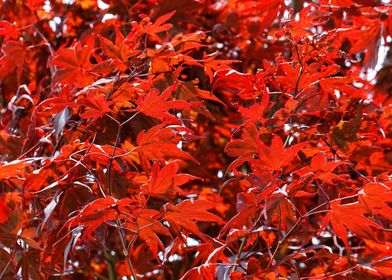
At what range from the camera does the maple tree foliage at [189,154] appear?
1.12 m

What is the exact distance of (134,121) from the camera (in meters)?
1.38

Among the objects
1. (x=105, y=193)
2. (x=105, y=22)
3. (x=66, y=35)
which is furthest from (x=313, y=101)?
(x=66, y=35)

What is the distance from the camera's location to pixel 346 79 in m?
1.33

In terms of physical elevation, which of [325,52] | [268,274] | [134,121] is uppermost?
[325,52]

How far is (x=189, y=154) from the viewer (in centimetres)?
132

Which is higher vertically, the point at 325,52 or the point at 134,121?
the point at 325,52

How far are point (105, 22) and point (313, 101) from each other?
0.57 m

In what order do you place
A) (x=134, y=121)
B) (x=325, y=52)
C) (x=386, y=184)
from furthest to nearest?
(x=134, y=121) < (x=325, y=52) < (x=386, y=184)

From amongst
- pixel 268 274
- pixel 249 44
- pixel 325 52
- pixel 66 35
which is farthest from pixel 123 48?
pixel 66 35

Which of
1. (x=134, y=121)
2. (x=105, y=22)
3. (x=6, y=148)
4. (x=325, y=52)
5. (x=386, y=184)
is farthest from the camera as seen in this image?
(x=105, y=22)

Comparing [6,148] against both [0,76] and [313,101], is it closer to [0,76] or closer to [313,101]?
[0,76]

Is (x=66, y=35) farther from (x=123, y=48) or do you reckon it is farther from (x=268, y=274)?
(x=268, y=274)

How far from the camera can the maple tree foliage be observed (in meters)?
1.12

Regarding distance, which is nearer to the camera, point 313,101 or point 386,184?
point 386,184
